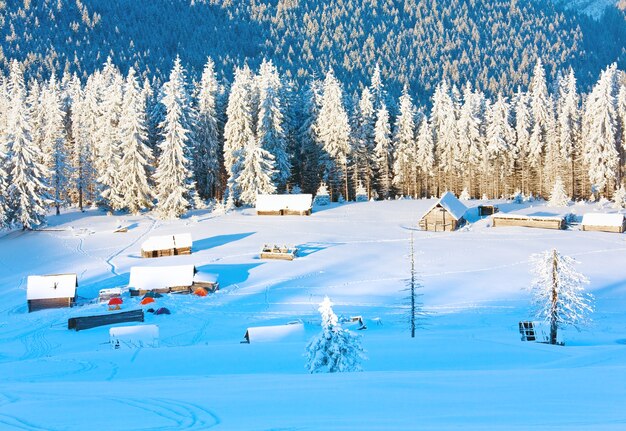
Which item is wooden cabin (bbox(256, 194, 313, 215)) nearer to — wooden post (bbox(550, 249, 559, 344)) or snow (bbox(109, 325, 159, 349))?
snow (bbox(109, 325, 159, 349))

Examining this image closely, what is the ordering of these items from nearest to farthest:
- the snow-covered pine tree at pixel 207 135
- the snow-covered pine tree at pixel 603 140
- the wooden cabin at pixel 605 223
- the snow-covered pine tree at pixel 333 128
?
the wooden cabin at pixel 605 223 < the snow-covered pine tree at pixel 603 140 < the snow-covered pine tree at pixel 207 135 < the snow-covered pine tree at pixel 333 128

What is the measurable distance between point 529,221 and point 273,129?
28.9m

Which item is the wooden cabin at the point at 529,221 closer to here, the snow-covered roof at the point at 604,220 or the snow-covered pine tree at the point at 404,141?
the snow-covered roof at the point at 604,220

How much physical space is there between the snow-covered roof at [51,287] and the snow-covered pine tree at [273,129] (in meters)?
31.4

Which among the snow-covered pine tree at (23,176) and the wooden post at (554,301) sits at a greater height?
the snow-covered pine tree at (23,176)

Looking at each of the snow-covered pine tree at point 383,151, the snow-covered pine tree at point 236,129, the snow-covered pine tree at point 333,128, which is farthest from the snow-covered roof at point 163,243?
the snow-covered pine tree at point 383,151

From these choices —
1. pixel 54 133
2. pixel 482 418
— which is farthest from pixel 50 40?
pixel 482 418

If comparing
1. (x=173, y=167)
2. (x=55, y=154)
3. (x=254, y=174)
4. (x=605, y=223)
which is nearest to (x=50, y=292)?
(x=173, y=167)

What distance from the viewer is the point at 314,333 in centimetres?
2675

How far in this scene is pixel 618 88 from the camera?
70.8 metres

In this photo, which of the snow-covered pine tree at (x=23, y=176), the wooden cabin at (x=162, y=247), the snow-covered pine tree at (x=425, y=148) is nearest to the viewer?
the wooden cabin at (x=162, y=247)

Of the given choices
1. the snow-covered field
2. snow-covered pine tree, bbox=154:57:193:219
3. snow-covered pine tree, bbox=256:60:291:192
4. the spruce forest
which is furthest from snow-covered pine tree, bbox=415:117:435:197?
snow-covered pine tree, bbox=154:57:193:219

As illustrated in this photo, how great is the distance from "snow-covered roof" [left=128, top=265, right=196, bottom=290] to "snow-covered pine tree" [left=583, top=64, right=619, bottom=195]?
49231mm

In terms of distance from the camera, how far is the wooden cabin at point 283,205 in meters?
61.2
